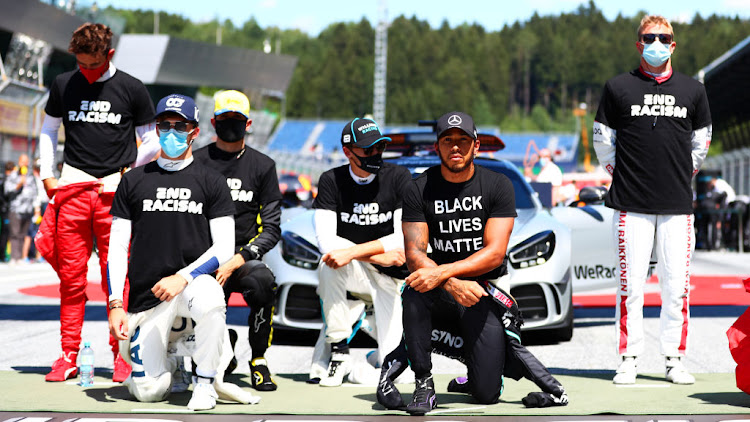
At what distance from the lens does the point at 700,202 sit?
2620 centimetres

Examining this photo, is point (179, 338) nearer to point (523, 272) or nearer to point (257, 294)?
point (257, 294)

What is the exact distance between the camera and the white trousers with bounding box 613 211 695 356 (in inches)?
257

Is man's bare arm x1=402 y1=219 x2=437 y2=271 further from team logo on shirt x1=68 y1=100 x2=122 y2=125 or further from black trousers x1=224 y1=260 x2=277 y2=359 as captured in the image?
team logo on shirt x1=68 y1=100 x2=122 y2=125

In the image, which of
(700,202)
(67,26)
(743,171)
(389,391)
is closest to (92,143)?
(389,391)

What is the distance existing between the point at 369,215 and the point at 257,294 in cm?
89

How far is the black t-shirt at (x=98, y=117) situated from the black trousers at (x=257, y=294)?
1102 millimetres

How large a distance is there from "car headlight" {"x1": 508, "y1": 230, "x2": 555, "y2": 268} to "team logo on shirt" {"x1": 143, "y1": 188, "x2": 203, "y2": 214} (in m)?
2.84

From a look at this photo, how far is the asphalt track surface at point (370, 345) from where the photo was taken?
713 cm

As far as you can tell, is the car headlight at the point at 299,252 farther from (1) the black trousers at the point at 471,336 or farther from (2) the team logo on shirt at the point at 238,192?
(1) the black trousers at the point at 471,336

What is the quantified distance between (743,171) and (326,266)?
33.3 meters

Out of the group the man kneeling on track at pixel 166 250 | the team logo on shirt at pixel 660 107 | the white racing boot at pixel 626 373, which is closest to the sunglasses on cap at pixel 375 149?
the man kneeling on track at pixel 166 250

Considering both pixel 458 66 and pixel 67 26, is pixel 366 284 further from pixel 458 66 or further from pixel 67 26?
pixel 458 66

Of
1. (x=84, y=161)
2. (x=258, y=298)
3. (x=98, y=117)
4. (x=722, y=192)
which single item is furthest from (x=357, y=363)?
(x=722, y=192)

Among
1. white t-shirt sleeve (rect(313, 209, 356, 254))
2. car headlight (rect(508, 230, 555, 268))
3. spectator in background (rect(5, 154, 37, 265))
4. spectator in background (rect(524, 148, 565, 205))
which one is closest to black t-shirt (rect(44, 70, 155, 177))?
white t-shirt sleeve (rect(313, 209, 356, 254))
